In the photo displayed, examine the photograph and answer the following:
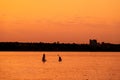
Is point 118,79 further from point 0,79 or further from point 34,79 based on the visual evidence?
point 0,79

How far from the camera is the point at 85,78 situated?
152 feet

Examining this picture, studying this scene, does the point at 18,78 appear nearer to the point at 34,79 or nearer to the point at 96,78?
the point at 34,79

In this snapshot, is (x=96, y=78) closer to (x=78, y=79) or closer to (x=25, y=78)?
(x=78, y=79)

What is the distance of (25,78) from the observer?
151ft

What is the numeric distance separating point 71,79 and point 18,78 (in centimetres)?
503

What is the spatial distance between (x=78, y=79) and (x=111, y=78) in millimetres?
3197

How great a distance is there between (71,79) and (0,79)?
660 cm

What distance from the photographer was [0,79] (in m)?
44.6

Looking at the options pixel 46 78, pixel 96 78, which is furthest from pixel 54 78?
pixel 96 78

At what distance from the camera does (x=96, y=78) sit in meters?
46.0

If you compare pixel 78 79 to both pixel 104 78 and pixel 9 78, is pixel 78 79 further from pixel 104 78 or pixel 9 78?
pixel 9 78

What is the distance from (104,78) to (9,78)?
9.02m

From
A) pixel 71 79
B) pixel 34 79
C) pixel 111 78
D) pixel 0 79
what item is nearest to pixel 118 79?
pixel 111 78

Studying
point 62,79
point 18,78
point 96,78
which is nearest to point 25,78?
point 18,78
